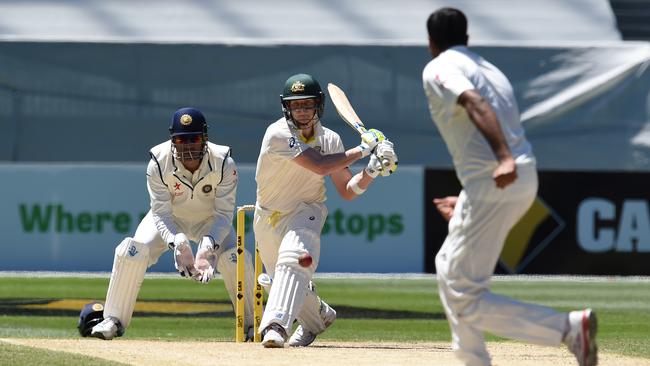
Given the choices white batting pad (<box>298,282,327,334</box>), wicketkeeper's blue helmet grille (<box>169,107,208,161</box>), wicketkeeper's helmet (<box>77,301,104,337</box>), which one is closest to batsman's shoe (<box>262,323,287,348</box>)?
white batting pad (<box>298,282,327,334</box>)

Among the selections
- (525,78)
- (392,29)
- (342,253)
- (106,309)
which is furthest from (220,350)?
(392,29)

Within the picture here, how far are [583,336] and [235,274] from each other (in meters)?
3.61

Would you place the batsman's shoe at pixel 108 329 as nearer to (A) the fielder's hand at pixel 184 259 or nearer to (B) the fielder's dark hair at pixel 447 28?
(A) the fielder's hand at pixel 184 259

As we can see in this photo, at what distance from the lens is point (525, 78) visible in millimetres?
17469

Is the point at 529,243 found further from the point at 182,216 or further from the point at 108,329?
the point at 108,329

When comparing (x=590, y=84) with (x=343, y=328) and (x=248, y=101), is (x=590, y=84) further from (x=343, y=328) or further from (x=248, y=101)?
(x=343, y=328)

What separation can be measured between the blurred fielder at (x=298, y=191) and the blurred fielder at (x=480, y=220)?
1.88 m

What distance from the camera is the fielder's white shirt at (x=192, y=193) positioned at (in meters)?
9.04

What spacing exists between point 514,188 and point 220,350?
255cm

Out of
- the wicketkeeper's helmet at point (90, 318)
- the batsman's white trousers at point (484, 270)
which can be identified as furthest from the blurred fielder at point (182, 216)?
the batsman's white trousers at point (484, 270)

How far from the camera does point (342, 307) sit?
13.2m

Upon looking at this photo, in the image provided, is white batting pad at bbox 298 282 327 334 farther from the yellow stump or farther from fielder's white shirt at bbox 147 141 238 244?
fielder's white shirt at bbox 147 141 238 244

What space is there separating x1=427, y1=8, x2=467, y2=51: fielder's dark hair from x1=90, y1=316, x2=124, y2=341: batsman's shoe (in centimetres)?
344

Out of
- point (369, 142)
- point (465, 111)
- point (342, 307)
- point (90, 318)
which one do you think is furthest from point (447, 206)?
point (342, 307)
